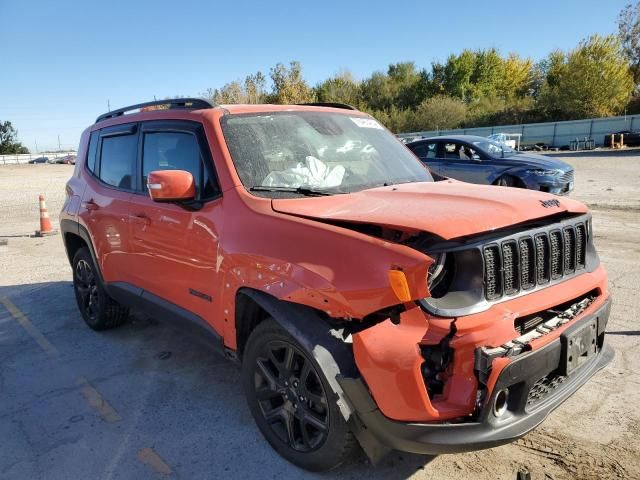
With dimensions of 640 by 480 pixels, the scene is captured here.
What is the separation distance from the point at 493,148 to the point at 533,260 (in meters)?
9.90

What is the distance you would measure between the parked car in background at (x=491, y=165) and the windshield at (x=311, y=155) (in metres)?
6.93

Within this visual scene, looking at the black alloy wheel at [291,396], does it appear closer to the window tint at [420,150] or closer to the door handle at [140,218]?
the door handle at [140,218]

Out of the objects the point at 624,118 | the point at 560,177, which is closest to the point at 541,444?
the point at 560,177

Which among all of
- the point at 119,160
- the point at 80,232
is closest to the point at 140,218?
the point at 119,160

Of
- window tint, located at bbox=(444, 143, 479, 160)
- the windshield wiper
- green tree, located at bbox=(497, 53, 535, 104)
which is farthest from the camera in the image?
green tree, located at bbox=(497, 53, 535, 104)

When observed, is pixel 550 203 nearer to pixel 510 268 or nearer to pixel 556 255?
pixel 556 255

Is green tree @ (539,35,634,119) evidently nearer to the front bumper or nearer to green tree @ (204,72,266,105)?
green tree @ (204,72,266,105)

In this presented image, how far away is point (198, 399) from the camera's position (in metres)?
3.58

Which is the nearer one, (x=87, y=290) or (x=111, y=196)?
(x=111, y=196)

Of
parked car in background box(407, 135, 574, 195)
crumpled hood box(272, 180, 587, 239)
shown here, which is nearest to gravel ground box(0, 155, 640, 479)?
crumpled hood box(272, 180, 587, 239)

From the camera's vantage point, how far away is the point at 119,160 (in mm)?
4352

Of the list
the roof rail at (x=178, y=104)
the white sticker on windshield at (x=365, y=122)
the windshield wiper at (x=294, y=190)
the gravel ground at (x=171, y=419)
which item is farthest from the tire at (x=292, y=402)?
the white sticker on windshield at (x=365, y=122)

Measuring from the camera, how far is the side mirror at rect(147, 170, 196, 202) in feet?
9.94

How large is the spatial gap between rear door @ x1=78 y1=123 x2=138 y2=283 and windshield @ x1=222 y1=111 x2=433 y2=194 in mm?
1294
